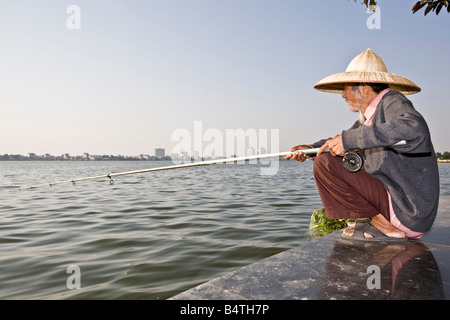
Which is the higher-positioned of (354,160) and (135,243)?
(354,160)

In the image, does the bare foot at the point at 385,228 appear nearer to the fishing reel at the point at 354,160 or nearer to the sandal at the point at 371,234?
the sandal at the point at 371,234

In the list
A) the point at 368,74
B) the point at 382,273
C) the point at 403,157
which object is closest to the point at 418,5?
the point at 368,74

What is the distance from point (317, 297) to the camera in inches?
87.3

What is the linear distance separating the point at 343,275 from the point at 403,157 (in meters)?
1.23

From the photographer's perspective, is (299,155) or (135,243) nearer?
(299,155)

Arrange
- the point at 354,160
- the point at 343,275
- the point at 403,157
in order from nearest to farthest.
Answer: the point at 343,275 < the point at 403,157 < the point at 354,160

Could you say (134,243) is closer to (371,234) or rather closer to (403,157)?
(371,234)

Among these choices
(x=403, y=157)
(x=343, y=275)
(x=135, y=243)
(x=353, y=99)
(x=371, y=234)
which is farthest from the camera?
(x=135, y=243)

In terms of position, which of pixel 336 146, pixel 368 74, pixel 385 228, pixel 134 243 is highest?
pixel 368 74

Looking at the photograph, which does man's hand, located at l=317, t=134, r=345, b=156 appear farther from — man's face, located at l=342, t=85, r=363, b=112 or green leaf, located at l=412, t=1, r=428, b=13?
green leaf, located at l=412, t=1, r=428, b=13

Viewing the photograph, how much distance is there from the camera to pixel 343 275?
103 inches

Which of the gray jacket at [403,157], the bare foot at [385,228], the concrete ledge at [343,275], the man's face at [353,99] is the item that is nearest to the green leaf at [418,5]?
the man's face at [353,99]

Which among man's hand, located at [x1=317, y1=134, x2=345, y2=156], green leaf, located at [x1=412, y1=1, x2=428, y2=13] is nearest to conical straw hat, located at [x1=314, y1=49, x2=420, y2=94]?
man's hand, located at [x1=317, y1=134, x2=345, y2=156]

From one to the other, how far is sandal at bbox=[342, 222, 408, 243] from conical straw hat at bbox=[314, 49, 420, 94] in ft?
5.20
